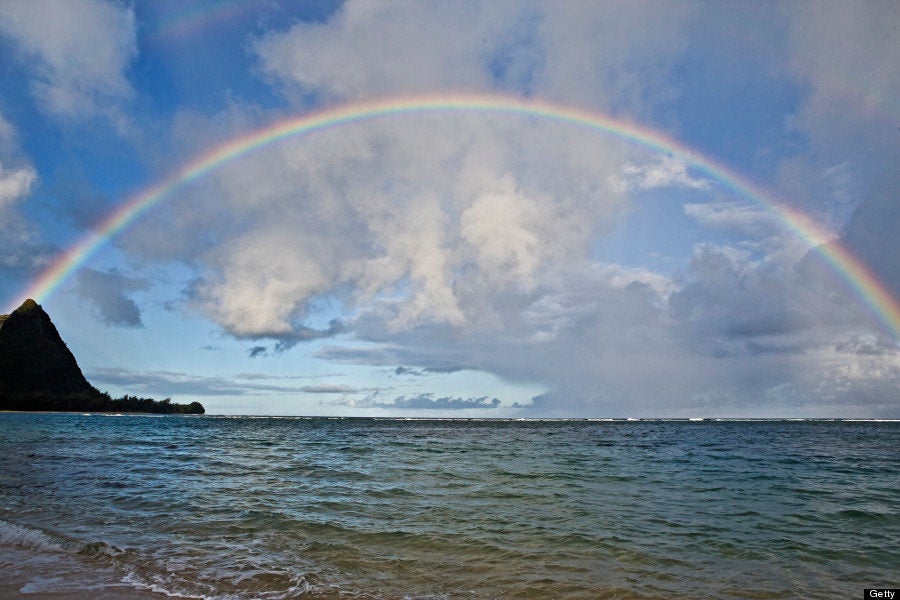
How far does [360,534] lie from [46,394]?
189554mm

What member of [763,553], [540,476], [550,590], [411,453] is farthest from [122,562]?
[411,453]

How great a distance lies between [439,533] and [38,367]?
20363 centimetres

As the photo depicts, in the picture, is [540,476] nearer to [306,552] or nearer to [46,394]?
[306,552]

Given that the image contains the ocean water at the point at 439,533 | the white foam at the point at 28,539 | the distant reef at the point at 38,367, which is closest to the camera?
the ocean water at the point at 439,533

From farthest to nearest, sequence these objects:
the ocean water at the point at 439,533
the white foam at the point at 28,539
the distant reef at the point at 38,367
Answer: the distant reef at the point at 38,367 < the white foam at the point at 28,539 < the ocean water at the point at 439,533

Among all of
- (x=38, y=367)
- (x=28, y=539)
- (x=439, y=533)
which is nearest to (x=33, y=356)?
(x=38, y=367)

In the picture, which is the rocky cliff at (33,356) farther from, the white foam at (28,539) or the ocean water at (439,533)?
the white foam at (28,539)

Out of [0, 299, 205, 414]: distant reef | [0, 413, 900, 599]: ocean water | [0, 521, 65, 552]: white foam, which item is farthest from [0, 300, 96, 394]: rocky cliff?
[0, 521, 65, 552]: white foam

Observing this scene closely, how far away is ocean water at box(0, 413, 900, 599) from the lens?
31.7 ft

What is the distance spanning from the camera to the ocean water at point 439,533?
31.7ft

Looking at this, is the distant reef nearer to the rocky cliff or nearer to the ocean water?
the rocky cliff

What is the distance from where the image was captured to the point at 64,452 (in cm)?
3281

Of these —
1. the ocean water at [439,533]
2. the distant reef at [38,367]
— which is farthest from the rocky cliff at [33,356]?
the ocean water at [439,533]

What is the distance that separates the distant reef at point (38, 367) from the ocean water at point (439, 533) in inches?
6592
